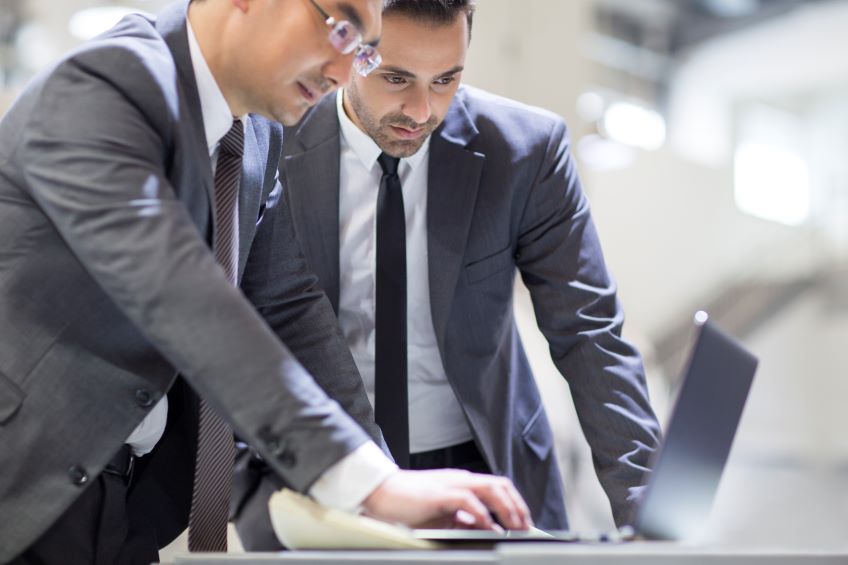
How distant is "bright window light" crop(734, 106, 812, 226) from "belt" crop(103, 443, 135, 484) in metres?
8.49

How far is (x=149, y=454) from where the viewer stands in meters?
1.43

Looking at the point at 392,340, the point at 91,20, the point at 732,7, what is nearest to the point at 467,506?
the point at 392,340

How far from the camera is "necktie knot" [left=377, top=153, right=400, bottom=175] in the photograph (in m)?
1.98

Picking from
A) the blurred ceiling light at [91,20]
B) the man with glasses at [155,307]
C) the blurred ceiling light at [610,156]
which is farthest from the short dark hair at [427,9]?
the blurred ceiling light at [610,156]

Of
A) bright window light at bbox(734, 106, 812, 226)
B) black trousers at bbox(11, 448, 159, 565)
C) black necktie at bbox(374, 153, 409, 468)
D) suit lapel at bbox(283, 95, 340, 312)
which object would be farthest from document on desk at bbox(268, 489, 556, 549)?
bright window light at bbox(734, 106, 812, 226)

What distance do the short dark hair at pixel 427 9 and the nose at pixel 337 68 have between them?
0.59 metres

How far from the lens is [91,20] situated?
5.05m

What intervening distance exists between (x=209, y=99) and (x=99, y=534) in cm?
59

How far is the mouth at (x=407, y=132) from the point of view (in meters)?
1.91

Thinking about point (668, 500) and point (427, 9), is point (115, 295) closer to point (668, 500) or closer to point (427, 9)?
point (668, 500)

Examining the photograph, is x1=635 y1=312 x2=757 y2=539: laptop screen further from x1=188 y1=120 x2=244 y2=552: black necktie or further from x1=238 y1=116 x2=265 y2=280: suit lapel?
x1=238 y1=116 x2=265 y2=280: suit lapel

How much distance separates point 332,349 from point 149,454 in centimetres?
31

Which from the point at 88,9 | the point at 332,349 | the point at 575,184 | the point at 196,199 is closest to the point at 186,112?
the point at 196,199

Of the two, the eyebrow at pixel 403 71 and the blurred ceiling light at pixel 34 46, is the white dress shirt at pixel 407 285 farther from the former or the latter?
the blurred ceiling light at pixel 34 46
